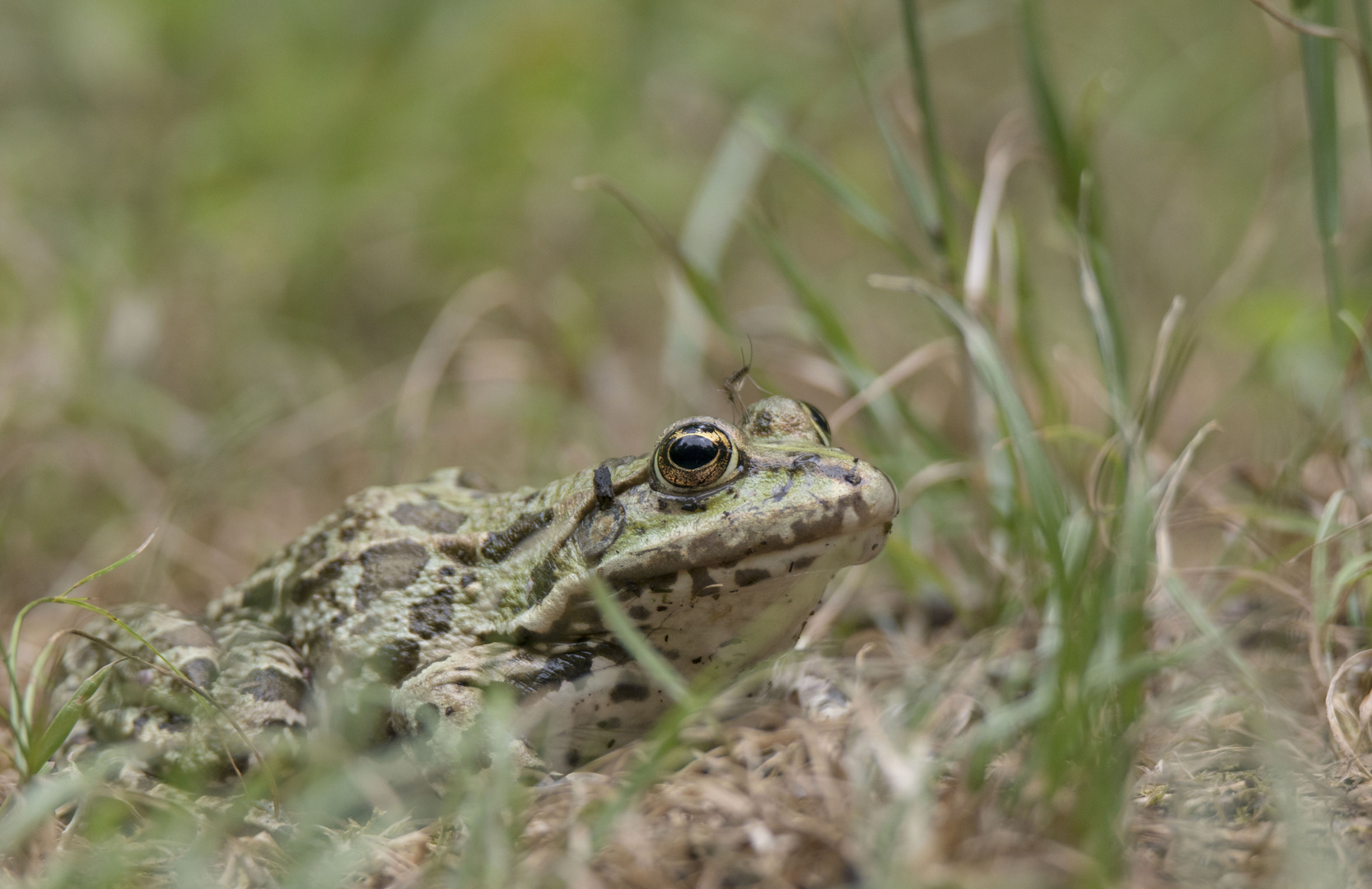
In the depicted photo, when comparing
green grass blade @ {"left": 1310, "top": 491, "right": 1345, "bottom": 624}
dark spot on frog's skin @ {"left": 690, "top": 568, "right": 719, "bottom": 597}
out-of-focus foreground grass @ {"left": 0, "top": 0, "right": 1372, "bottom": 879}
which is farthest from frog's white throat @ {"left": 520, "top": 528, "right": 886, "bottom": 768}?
green grass blade @ {"left": 1310, "top": 491, "right": 1345, "bottom": 624}

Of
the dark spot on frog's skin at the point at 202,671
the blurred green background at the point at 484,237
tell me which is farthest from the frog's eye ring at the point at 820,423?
the dark spot on frog's skin at the point at 202,671

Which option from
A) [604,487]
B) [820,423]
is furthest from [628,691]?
[820,423]

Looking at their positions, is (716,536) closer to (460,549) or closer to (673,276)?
(460,549)

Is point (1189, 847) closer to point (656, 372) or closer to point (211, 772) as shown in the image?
point (211, 772)

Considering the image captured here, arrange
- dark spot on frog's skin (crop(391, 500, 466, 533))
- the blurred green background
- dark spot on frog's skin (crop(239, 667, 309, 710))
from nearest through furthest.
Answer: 1. dark spot on frog's skin (crop(239, 667, 309, 710))
2. dark spot on frog's skin (crop(391, 500, 466, 533))
3. the blurred green background

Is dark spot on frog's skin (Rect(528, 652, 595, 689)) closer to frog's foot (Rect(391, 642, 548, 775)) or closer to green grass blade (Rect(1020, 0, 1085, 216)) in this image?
frog's foot (Rect(391, 642, 548, 775))
